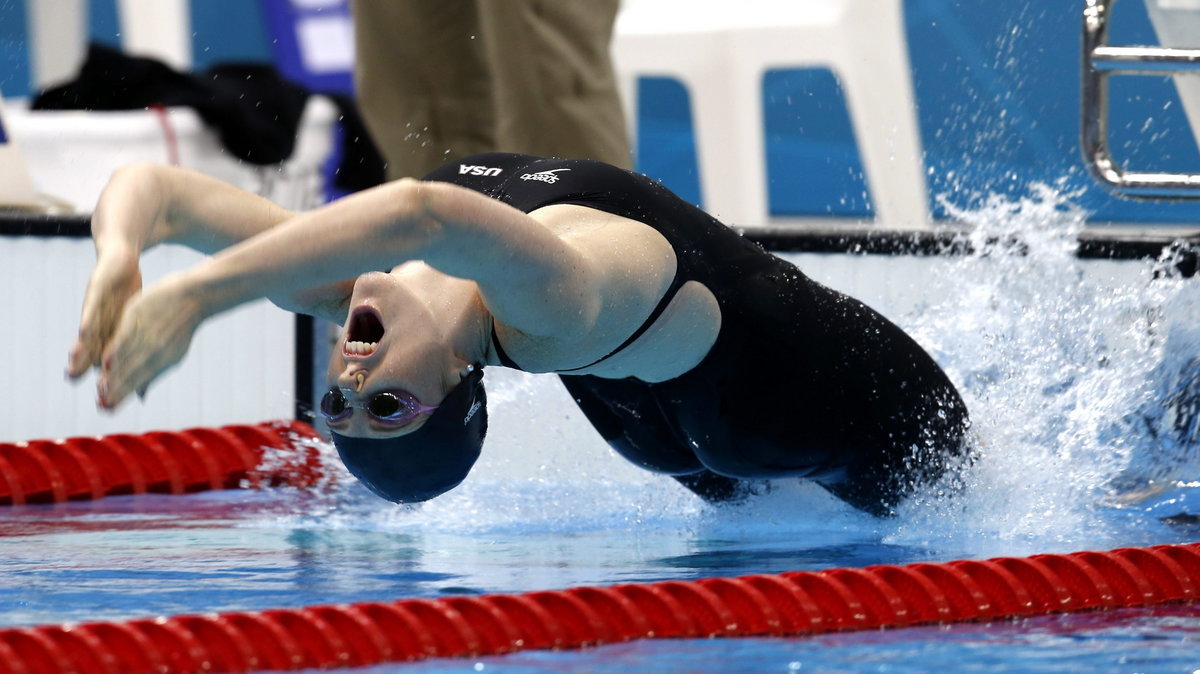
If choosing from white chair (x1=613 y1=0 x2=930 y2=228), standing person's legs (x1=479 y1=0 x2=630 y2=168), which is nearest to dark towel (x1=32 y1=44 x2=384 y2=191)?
white chair (x1=613 y1=0 x2=930 y2=228)

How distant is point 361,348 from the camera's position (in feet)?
6.04

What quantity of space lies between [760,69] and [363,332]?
9.11 ft

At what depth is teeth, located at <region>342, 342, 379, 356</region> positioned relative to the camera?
1839 millimetres

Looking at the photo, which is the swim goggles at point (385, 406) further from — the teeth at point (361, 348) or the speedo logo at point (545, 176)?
the speedo logo at point (545, 176)

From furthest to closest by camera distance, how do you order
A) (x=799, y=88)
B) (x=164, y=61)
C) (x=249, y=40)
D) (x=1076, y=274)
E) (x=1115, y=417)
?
1. (x=799, y=88)
2. (x=249, y=40)
3. (x=164, y=61)
4. (x=1076, y=274)
5. (x=1115, y=417)

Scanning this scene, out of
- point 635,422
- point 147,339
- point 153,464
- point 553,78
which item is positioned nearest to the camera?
point 147,339

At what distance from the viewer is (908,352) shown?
239 centimetres

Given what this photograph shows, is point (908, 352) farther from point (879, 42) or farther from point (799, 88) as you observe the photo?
point (799, 88)

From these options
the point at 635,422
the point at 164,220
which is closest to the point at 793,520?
the point at 635,422

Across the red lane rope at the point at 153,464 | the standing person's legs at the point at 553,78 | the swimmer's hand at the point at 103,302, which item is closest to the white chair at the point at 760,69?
the standing person's legs at the point at 553,78

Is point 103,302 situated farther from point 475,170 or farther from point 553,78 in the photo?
point 553,78

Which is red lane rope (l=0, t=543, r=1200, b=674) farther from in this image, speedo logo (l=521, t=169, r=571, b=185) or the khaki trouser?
the khaki trouser

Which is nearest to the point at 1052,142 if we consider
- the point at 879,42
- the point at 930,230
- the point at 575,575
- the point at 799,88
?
the point at 799,88

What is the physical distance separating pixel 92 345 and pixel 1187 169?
15.3 feet
